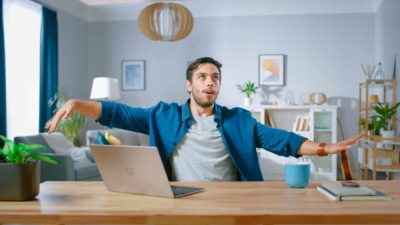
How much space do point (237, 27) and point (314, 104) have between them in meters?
1.63

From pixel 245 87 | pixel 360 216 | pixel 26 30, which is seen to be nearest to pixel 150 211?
pixel 360 216

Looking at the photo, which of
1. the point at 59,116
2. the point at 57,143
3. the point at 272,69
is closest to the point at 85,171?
the point at 57,143

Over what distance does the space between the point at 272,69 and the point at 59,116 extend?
211 inches

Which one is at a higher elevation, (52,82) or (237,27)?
(237,27)

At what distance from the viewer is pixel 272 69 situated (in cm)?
674

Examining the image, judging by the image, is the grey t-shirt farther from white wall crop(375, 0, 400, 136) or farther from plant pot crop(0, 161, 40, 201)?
white wall crop(375, 0, 400, 136)

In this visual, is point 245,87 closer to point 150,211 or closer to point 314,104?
point 314,104

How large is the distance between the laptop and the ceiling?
529 centimetres

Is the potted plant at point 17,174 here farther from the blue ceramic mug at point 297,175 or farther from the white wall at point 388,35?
the white wall at point 388,35

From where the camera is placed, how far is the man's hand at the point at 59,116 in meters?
1.61

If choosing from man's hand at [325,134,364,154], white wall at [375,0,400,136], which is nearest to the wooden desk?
man's hand at [325,134,364,154]

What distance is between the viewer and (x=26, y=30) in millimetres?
5883

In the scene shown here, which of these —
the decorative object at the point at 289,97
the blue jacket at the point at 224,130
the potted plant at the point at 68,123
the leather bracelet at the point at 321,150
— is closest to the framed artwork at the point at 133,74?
the potted plant at the point at 68,123

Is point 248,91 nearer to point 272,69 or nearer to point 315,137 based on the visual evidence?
point 272,69
